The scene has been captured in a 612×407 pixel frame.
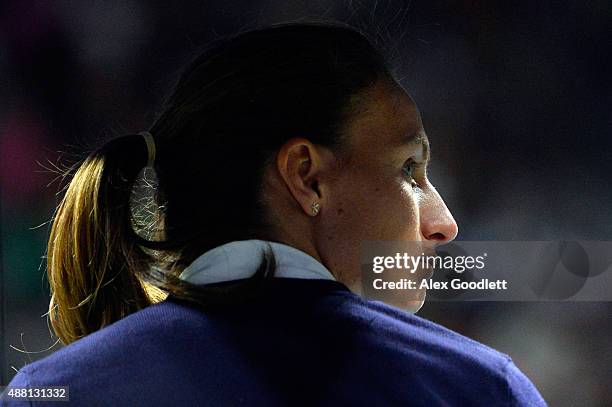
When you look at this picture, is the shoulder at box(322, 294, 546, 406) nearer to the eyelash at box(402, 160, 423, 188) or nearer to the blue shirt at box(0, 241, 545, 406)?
the blue shirt at box(0, 241, 545, 406)

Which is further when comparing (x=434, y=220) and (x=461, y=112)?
(x=461, y=112)

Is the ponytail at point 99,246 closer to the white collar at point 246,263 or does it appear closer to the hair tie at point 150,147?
the hair tie at point 150,147

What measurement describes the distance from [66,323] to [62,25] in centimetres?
82

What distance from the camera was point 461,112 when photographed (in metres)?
1.58

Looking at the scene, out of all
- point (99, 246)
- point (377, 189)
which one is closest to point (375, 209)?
point (377, 189)

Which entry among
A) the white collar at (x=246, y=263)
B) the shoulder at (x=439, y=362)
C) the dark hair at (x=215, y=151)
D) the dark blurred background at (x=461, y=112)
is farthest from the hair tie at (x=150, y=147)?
the dark blurred background at (x=461, y=112)

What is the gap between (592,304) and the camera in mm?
1660

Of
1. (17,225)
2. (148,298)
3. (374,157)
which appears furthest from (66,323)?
(17,225)

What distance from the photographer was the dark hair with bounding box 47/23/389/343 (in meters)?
0.58

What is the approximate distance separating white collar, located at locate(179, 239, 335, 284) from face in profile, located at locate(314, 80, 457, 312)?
0.14 feet

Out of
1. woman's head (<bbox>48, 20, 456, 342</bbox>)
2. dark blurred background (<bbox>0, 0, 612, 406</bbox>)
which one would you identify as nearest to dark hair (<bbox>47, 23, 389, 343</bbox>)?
woman's head (<bbox>48, 20, 456, 342</bbox>)

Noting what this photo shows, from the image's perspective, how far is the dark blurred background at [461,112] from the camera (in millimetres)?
1337

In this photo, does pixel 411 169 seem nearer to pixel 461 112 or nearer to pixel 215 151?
pixel 215 151

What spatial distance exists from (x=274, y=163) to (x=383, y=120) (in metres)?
0.10
